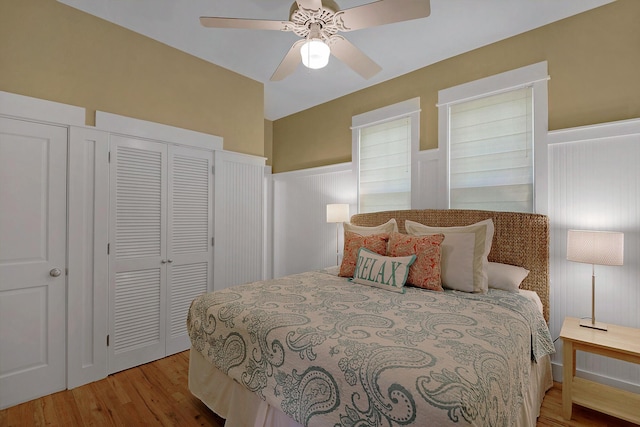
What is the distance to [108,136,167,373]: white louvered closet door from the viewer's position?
8.17ft

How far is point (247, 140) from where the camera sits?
11.7 feet

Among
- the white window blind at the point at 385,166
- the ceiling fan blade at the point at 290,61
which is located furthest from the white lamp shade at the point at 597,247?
the ceiling fan blade at the point at 290,61

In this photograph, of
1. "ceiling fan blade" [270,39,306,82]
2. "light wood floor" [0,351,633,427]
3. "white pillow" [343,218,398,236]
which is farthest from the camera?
"white pillow" [343,218,398,236]

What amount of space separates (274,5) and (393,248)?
2.06m

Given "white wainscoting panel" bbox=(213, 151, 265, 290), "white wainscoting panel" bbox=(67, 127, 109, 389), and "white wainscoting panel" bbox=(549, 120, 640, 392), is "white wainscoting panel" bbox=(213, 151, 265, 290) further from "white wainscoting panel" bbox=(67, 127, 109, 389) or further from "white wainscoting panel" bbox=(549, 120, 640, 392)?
"white wainscoting panel" bbox=(549, 120, 640, 392)

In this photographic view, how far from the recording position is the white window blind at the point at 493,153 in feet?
8.30

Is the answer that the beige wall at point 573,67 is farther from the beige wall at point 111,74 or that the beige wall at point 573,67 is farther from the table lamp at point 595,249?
the beige wall at point 111,74

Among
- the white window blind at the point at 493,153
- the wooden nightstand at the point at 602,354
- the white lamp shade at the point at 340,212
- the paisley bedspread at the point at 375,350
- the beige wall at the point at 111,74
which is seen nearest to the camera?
the paisley bedspread at the point at 375,350

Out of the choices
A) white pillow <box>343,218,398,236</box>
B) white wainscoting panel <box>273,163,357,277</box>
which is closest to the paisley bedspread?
white pillow <box>343,218,398,236</box>

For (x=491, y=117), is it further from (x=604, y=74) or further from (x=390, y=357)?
(x=390, y=357)

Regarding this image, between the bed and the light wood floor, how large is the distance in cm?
20

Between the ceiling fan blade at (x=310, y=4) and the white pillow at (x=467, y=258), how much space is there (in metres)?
1.76

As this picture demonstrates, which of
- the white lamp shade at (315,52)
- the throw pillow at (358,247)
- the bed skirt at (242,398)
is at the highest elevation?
the white lamp shade at (315,52)

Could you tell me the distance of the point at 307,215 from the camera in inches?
166
